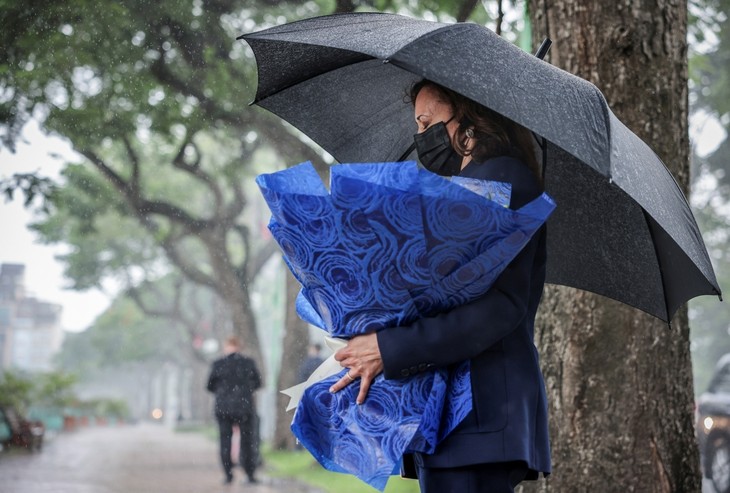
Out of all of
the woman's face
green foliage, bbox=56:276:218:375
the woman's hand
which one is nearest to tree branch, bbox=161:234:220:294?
green foliage, bbox=56:276:218:375

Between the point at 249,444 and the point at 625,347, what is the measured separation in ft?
23.8

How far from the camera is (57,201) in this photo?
7855 millimetres

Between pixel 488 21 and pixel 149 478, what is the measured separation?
7.19m

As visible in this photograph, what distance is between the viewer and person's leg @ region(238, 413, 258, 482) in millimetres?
10289

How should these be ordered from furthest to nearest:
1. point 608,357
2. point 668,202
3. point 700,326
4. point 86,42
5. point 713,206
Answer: point 700,326 → point 713,206 → point 86,42 → point 608,357 → point 668,202

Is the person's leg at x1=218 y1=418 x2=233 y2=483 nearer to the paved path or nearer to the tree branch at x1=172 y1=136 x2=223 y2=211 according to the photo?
the paved path

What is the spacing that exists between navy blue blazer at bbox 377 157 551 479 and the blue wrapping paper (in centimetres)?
4

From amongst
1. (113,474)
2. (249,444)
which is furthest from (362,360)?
(113,474)

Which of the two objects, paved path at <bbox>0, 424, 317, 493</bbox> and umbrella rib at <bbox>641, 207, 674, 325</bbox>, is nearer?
umbrella rib at <bbox>641, 207, 674, 325</bbox>

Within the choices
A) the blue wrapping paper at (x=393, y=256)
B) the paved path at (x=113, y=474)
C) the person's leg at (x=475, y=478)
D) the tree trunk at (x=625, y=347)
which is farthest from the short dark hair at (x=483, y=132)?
the paved path at (x=113, y=474)

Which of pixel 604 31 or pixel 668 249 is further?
pixel 604 31

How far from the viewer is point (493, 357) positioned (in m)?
2.16

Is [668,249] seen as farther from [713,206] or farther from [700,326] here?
[700,326]

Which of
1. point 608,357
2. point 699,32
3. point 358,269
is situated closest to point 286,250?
point 358,269
